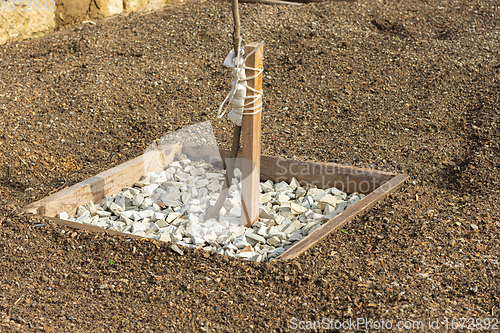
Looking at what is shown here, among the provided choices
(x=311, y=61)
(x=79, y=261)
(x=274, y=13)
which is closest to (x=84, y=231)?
(x=79, y=261)

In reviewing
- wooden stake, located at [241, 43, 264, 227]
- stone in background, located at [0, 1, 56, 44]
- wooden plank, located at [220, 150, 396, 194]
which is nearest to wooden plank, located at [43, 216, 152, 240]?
wooden stake, located at [241, 43, 264, 227]

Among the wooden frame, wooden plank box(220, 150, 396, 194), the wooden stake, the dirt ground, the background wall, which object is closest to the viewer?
the dirt ground

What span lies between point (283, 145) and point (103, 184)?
58.6 inches

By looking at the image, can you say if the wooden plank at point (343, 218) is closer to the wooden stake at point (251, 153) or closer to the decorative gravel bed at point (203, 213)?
the decorative gravel bed at point (203, 213)

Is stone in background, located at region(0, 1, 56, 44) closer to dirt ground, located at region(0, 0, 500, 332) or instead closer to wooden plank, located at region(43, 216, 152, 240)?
dirt ground, located at region(0, 0, 500, 332)

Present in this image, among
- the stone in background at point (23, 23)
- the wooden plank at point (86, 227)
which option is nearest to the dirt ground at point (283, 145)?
the wooden plank at point (86, 227)

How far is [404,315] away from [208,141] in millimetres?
2152

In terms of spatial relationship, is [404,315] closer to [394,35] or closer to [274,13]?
[394,35]

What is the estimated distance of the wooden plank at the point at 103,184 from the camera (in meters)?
2.65

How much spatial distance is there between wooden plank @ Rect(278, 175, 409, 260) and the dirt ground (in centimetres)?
4

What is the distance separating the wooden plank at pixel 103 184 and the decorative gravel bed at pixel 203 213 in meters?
0.05

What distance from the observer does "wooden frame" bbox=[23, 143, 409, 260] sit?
257 centimetres

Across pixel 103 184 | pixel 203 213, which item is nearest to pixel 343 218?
pixel 203 213

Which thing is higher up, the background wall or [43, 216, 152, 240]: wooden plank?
the background wall
